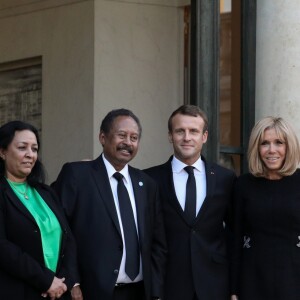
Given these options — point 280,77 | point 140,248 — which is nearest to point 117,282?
point 140,248

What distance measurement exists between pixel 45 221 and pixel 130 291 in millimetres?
797

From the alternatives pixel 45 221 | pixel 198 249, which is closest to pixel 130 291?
pixel 198 249

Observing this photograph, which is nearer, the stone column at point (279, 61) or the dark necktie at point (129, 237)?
the dark necktie at point (129, 237)

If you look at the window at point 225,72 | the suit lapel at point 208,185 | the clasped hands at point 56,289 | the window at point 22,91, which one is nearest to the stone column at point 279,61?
the window at point 225,72

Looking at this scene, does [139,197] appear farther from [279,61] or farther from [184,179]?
[279,61]

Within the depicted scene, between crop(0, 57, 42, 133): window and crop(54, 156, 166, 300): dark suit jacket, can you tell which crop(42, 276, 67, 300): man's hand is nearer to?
crop(54, 156, 166, 300): dark suit jacket

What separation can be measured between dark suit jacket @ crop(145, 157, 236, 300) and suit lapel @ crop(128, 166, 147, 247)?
9.4 inches

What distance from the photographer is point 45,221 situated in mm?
6777

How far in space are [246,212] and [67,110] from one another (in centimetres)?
381

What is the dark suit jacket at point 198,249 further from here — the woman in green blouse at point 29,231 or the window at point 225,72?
the window at point 225,72

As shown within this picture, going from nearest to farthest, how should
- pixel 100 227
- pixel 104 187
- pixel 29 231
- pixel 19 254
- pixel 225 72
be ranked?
1. pixel 19 254
2. pixel 29 231
3. pixel 100 227
4. pixel 104 187
5. pixel 225 72

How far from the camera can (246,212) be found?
24.3 ft

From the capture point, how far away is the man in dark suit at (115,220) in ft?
23.2

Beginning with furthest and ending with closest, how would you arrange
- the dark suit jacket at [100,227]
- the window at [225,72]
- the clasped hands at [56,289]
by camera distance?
the window at [225,72], the dark suit jacket at [100,227], the clasped hands at [56,289]
